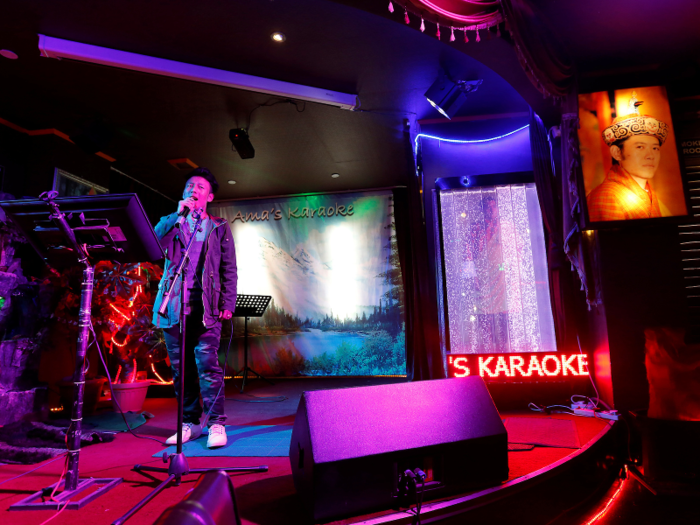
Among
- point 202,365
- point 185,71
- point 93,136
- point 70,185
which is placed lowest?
point 202,365

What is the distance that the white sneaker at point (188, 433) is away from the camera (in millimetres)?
2473

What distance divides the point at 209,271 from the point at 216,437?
101 cm

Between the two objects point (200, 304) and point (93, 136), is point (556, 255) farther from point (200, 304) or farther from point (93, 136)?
point (93, 136)

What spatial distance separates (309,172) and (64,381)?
12.3 ft

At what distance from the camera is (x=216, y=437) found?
235 centimetres

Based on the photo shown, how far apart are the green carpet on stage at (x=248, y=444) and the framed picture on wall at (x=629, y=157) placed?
103 inches

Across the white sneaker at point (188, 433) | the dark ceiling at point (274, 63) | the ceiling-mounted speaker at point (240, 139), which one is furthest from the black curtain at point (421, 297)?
the white sneaker at point (188, 433)

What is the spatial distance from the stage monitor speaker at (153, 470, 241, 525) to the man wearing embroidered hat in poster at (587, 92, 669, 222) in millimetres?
2980

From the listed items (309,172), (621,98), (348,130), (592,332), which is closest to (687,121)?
(621,98)

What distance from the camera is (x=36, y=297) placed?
11.4ft

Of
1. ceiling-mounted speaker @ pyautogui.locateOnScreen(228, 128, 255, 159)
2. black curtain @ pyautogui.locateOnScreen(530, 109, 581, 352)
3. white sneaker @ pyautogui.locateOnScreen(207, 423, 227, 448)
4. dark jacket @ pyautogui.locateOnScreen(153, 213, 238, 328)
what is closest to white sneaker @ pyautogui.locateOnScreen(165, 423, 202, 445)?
white sneaker @ pyautogui.locateOnScreen(207, 423, 227, 448)

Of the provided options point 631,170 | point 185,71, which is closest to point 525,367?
point 631,170

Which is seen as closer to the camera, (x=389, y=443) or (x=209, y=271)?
(x=389, y=443)

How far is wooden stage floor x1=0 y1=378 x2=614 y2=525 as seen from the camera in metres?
1.45
